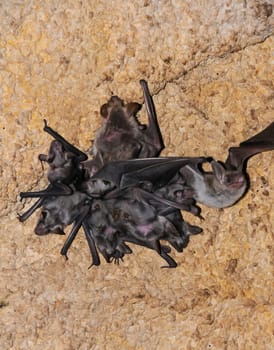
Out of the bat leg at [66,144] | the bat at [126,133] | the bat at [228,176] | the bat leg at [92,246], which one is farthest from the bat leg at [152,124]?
the bat leg at [92,246]

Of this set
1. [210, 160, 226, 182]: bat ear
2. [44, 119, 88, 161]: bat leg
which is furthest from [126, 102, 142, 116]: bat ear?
[210, 160, 226, 182]: bat ear

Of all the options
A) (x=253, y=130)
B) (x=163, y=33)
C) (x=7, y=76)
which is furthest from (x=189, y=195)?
(x=7, y=76)

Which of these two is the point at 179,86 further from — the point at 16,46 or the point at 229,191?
the point at 16,46

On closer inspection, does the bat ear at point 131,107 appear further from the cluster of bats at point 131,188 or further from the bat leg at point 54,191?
the bat leg at point 54,191

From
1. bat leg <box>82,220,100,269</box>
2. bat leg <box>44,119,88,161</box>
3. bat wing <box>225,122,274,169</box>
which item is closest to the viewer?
bat wing <box>225,122,274,169</box>

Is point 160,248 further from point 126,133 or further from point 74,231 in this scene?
point 126,133

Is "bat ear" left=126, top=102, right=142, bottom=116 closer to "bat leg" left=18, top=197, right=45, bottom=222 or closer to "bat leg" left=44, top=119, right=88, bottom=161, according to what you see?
"bat leg" left=44, top=119, right=88, bottom=161
